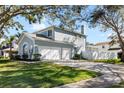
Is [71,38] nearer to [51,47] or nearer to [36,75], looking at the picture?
[51,47]

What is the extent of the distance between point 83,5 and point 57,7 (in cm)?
99

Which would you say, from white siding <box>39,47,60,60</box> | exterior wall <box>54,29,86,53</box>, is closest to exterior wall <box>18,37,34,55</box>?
white siding <box>39,47,60,60</box>

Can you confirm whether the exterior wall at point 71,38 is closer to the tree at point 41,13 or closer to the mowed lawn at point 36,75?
the tree at point 41,13

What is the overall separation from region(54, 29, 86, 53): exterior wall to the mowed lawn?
2.96ft

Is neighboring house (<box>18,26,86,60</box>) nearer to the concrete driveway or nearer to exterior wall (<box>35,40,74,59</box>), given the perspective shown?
exterior wall (<box>35,40,74,59</box>)

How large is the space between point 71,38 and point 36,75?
6.76ft

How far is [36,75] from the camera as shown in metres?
6.79

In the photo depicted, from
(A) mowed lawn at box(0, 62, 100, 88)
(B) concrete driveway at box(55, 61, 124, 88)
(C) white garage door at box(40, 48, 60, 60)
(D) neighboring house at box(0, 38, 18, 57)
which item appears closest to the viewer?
(A) mowed lawn at box(0, 62, 100, 88)

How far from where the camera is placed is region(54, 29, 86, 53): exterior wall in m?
7.80

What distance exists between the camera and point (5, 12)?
8.52 metres

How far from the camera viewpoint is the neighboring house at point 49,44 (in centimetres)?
750

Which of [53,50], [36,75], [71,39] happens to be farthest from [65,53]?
[36,75]

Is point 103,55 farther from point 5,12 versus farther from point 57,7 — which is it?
point 5,12

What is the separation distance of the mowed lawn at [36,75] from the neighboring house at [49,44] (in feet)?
1.28
